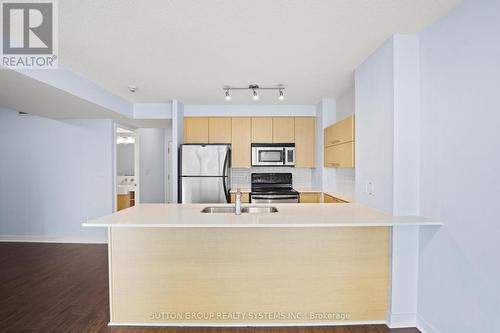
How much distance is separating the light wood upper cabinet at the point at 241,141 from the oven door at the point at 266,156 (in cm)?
11

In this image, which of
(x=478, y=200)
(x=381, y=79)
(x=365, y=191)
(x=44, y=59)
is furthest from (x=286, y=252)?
(x=44, y=59)

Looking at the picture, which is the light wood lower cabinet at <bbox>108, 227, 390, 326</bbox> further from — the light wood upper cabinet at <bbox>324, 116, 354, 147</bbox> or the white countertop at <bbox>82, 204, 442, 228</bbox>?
the light wood upper cabinet at <bbox>324, 116, 354, 147</bbox>

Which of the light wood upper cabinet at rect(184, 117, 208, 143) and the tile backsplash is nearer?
the light wood upper cabinet at rect(184, 117, 208, 143)

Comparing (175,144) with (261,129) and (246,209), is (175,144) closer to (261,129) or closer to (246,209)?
(261,129)

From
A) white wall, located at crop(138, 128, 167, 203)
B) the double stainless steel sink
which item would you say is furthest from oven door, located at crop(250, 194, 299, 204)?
white wall, located at crop(138, 128, 167, 203)

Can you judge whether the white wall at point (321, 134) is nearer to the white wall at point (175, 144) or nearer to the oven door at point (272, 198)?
the oven door at point (272, 198)

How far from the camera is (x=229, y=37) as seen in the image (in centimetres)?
206

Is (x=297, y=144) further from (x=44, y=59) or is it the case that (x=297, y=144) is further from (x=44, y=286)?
(x=44, y=286)

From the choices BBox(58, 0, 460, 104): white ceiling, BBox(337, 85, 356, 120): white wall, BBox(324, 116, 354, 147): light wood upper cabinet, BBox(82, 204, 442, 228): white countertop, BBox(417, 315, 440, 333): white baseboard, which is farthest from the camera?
BBox(337, 85, 356, 120): white wall

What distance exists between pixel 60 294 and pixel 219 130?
3.04m

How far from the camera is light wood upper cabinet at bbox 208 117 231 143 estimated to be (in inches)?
172

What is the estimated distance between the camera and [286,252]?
2154 millimetres

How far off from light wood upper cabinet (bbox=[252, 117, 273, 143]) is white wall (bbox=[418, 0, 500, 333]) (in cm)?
264

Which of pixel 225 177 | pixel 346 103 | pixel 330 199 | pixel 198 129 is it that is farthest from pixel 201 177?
pixel 346 103
